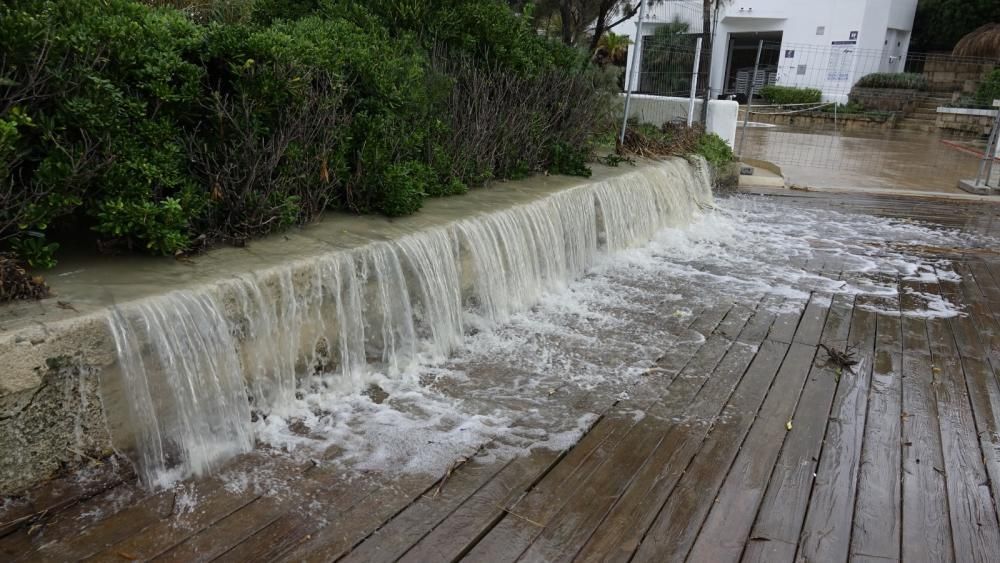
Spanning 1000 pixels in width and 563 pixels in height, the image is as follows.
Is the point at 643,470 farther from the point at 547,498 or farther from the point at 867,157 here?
the point at 867,157

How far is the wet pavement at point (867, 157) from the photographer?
42.0ft

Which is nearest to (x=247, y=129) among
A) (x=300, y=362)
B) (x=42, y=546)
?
(x=300, y=362)

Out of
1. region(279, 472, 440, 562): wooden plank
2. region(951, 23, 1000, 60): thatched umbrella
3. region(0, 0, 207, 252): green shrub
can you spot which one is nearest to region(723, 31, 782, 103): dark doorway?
region(951, 23, 1000, 60): thatched umbrella

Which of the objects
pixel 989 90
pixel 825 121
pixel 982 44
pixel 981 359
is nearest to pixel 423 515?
pixel 981 359

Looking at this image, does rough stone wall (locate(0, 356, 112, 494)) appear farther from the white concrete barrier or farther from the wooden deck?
the white concrete barrier

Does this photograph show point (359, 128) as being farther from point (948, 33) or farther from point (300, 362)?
point (948, 33)

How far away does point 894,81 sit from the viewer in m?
26.8

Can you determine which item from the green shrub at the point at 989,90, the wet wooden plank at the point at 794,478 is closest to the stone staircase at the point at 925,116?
the green shrub at the point at 989,90

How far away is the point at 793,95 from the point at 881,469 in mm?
27520

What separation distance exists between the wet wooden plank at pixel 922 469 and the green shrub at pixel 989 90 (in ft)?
73.8

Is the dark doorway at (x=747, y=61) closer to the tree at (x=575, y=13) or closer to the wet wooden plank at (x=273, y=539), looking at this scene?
the tree at (x=575, y=13)

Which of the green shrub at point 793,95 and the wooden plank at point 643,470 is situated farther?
the green shrub at point 793,95

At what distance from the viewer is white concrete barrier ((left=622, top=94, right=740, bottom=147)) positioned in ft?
40.2

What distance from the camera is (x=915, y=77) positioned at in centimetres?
2717
